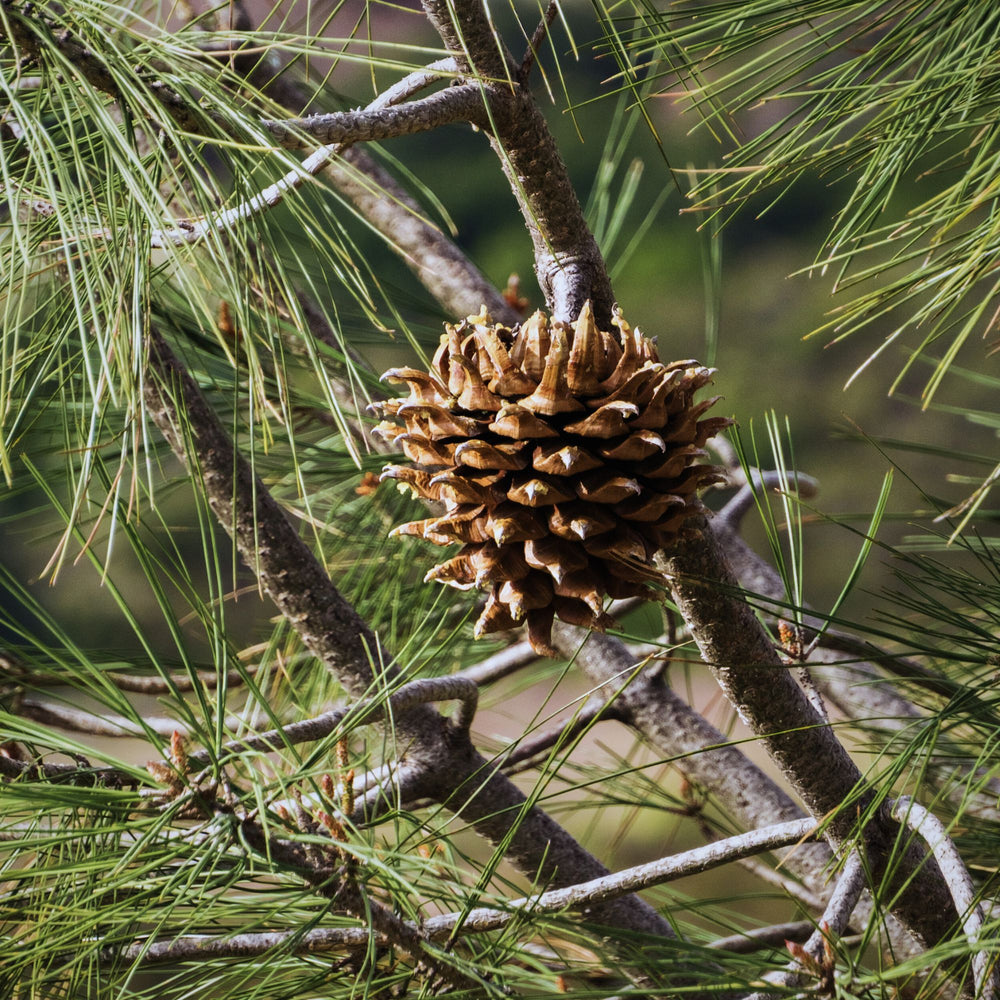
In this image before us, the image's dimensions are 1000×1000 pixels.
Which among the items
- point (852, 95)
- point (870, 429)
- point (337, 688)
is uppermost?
point (852, 95)

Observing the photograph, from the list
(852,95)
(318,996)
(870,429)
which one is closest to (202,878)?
(318,996)

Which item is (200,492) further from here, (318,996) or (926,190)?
(926,190)

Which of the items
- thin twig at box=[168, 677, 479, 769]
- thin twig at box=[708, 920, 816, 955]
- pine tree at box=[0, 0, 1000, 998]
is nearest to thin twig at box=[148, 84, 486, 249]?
pine tree at box=[0, 0, 1000, 998]

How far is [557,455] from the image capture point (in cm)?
25

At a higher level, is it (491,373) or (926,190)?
(491,373)

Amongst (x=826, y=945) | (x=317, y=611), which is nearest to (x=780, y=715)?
(x=826, y=945)

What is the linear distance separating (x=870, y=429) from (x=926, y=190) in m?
0.49

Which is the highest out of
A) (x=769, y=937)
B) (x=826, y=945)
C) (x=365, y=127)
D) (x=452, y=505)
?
(x=365, y=127)

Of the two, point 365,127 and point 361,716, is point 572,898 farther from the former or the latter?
point 365,127

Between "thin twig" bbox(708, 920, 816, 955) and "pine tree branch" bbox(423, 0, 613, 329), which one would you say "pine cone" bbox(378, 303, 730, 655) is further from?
"thin twig" bbox(708, 920, 816, 955)

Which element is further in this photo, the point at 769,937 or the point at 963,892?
the point at 769,937

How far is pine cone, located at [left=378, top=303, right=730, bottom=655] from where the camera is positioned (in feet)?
0.82

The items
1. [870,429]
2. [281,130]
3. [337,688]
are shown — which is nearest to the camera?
[281,130]

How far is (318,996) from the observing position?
0.95 ft
